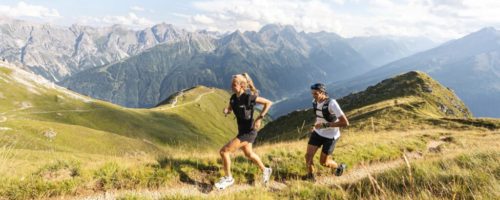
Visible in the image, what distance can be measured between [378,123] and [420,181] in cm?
4394

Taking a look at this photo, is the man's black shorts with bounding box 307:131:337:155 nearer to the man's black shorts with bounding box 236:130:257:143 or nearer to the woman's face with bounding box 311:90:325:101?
the woman's face with bounding box 311:90:325:101

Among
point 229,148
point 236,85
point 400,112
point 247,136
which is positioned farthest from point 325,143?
point 400,112

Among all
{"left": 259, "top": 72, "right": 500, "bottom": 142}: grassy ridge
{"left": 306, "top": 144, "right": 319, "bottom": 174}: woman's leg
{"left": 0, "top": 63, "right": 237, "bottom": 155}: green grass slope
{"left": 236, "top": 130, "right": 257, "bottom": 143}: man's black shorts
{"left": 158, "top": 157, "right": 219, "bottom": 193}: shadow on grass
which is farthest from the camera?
{"left": 0, "top": 63, "right": 237, "bottom": 155}: green grass slope

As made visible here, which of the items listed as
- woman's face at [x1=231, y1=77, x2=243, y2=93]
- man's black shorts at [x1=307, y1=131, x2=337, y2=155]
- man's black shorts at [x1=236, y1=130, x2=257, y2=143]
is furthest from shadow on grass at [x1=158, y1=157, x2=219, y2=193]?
man's black shorts at [x1=307, y1=131, x2=337, y2=155]

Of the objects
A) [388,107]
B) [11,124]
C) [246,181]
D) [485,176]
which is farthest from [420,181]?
[11,124]

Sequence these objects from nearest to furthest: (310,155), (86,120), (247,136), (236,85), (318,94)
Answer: (236,85) → (247,136) → (318,94) → (310,155) → (86,120)

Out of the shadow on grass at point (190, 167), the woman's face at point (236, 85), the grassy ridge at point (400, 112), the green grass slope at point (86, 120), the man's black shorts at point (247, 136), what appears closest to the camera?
the woman's face at point (236, 85)

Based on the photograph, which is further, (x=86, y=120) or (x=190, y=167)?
(x=86, y=120)

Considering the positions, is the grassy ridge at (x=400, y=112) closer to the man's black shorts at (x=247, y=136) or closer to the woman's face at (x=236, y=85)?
the man's black shorts at (x=247, y=136)

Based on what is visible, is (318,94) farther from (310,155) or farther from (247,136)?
(247,136)

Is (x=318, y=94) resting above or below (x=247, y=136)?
above

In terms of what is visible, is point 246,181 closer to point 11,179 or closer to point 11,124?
point 11,179

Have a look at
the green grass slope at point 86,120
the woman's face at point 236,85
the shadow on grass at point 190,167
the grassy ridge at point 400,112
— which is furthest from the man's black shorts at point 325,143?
the green grass slope at point 86,120

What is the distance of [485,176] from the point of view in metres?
7.99
